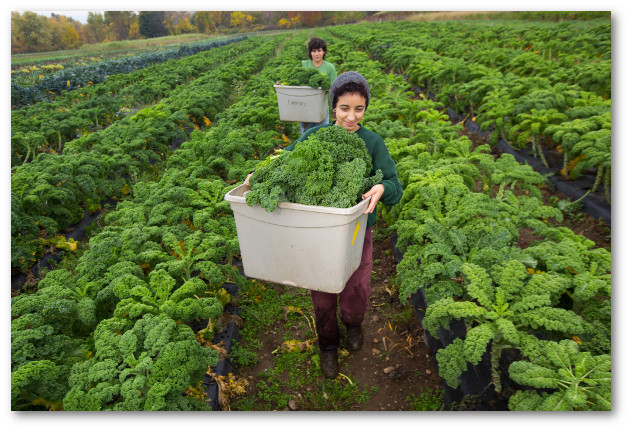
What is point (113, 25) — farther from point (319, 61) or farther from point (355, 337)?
point (355, 337)

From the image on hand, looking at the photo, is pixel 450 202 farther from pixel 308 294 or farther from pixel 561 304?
pixel 308 294

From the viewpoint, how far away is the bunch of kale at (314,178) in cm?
176

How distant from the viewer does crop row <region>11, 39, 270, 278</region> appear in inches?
155

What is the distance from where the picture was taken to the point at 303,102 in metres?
5.24

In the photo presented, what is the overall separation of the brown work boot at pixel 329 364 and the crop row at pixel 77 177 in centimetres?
336

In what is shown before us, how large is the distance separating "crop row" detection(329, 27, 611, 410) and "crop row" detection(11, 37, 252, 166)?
626cm

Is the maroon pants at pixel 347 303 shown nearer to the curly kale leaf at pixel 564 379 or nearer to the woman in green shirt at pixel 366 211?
the woman in green shirt at pixel 366 211

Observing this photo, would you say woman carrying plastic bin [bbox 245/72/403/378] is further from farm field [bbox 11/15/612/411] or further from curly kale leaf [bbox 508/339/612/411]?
curly kale leaf [bbox 508/339/612/411]

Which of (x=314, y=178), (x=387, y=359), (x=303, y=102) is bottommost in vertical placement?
(x=387, y=359)

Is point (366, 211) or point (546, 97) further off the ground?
point (546, 97)

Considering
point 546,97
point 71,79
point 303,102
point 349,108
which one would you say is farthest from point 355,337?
point 71,79

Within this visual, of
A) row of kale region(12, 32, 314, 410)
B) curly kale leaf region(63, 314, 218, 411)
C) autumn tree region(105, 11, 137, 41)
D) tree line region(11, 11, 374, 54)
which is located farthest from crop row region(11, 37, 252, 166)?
curly kale leaf region(63, 314, 218, 411)

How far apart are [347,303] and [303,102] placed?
3480 mm

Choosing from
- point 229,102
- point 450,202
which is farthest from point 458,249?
point 229,102
